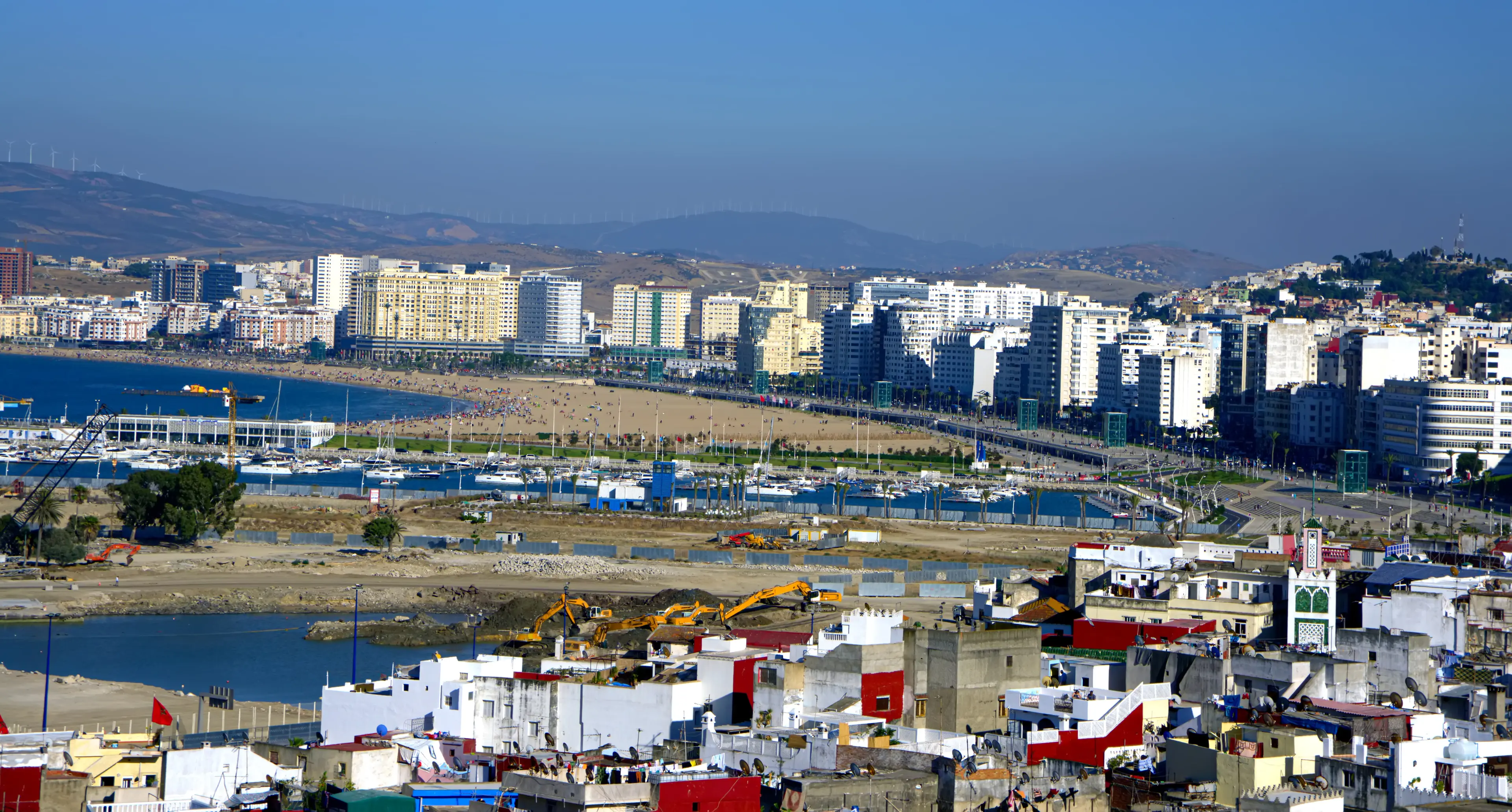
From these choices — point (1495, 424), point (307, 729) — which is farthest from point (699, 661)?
point (1495, 424)

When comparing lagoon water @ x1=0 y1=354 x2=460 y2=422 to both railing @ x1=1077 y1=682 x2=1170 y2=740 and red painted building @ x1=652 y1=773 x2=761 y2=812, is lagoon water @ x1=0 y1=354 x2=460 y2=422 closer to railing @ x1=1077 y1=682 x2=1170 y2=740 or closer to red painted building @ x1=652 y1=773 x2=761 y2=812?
railing @ x1=1077 y1=682 x2=1170 y2=740

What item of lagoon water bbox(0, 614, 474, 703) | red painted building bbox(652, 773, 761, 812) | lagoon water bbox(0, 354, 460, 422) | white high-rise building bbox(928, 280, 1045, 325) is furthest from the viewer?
white high-rise building bbox(928, 280, 1045, 325)

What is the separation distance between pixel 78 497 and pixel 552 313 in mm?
111841

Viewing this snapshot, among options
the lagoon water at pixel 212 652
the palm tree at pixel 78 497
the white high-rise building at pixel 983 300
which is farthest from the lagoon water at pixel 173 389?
the white high-rise building at pixel 983 300

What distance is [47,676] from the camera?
24.5m

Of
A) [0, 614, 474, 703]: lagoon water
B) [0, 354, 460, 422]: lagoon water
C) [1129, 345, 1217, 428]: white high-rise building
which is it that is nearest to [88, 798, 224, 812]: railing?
[0, 614, 474, 703]: lagoon water

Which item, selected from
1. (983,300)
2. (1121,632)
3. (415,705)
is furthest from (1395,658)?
(983,300)

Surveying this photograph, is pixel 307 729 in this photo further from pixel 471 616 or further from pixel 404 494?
pixel 404 494

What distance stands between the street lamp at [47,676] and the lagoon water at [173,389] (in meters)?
52.6

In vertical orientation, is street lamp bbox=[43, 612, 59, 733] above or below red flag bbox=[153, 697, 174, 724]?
below

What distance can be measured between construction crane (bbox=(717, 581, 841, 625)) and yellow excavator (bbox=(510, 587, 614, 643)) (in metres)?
1.98

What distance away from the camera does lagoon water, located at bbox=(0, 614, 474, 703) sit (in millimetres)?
28125

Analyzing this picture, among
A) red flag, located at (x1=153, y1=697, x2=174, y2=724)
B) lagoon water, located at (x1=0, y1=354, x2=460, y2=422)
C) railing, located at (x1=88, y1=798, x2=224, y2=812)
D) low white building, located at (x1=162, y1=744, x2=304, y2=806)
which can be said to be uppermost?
lagoon water, located at (x1=0, y1=354, x2=460, y2=422)

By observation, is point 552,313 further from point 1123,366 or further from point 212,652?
point 212,652
